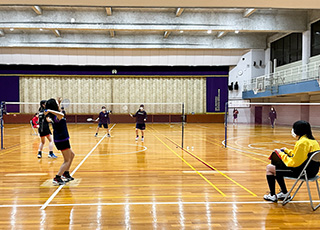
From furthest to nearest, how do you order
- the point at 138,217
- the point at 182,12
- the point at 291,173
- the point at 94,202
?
1. the point at 182,12
2. the point at 94,202
3. the point at 291,173
4. the point at 138,217

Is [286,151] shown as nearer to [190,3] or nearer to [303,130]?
[303,130]

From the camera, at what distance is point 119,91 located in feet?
121

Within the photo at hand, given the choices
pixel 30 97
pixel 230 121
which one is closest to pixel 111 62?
pixel 30 97

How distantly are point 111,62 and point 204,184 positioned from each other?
94.3 feet

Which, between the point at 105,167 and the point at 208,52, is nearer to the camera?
the point at 105,167

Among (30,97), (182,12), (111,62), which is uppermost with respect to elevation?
(182,12)

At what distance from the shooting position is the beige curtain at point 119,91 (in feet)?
118

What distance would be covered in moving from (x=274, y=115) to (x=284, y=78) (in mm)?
3603

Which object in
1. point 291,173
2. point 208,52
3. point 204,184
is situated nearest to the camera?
point 291,173

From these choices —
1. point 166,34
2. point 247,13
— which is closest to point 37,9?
point 166,34

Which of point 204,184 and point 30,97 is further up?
point 30,97

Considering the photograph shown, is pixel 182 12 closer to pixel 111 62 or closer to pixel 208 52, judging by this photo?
pixel 208 52

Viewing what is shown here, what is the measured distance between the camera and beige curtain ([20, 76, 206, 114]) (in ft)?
118

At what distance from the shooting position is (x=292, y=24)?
24.5 metres
